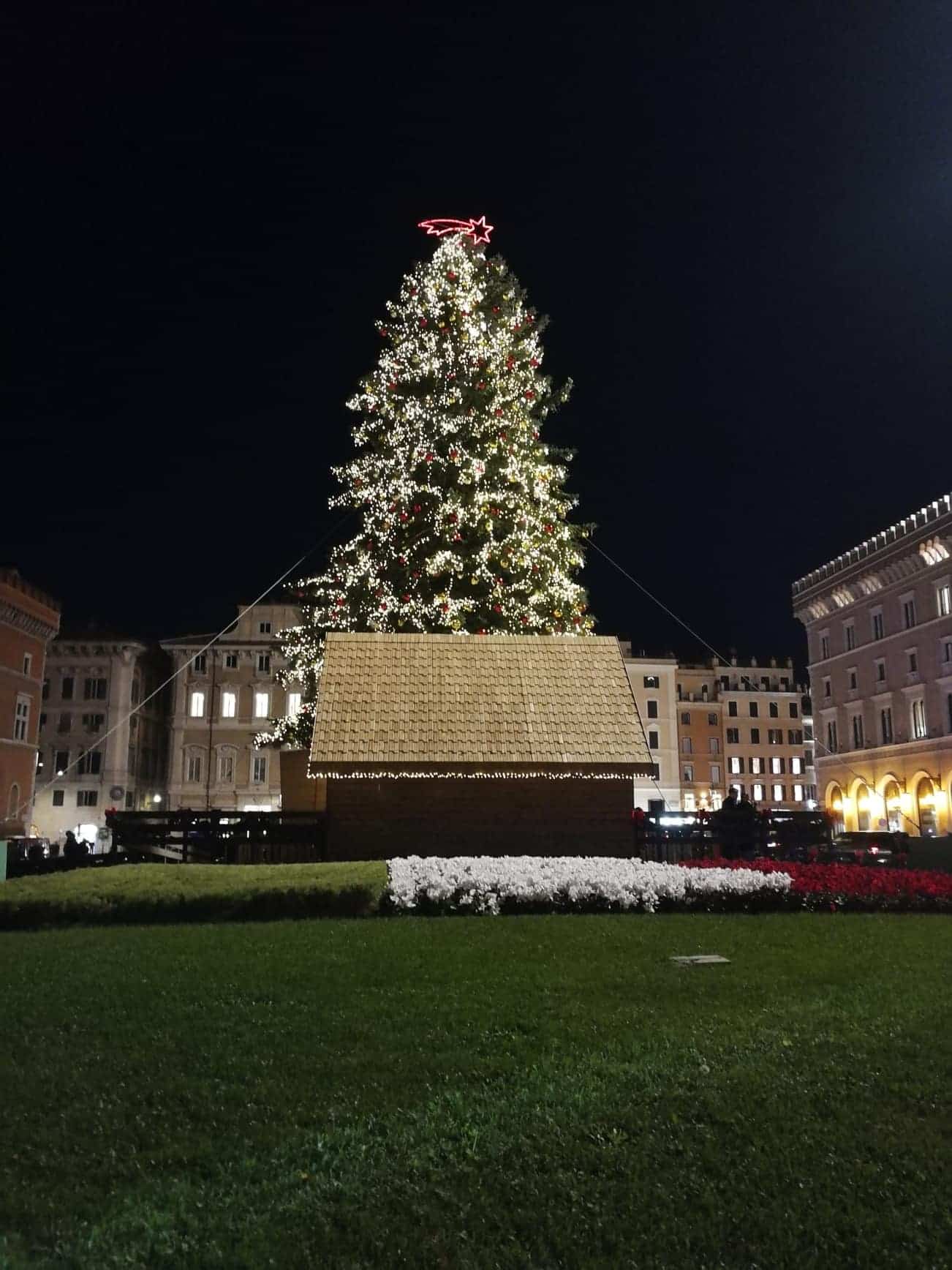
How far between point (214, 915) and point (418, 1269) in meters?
10.1

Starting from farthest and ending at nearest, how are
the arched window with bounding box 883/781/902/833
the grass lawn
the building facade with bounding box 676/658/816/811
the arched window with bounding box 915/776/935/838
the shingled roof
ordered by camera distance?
the building facade with bounding box 676/658/816/811 < the arched window with bounding box 883/781/902/833 < the arched window with bounding box 915/776/935/838 < the shingled roof < the grass lawn

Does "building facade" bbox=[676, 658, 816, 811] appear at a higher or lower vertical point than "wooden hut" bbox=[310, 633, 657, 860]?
higher

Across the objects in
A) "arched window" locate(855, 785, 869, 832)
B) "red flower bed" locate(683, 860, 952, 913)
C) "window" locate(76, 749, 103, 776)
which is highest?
"window" locate(76, 749, 103, 776)

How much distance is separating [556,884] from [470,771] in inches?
156

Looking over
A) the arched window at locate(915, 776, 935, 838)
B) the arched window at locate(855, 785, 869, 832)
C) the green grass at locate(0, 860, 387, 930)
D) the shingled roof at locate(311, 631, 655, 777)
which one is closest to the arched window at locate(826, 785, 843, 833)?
the arched window at locate(855, 785, 869, 832)

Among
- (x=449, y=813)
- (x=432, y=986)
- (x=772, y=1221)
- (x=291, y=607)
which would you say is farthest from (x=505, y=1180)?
(x=291, y=607)

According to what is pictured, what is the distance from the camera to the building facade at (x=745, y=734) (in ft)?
339

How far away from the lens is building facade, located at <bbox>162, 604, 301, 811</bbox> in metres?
76.8

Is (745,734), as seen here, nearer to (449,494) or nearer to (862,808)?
(862,808)

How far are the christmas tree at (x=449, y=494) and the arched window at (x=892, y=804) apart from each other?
4705 centimetres

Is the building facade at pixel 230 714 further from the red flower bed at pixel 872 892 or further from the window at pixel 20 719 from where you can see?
the red flower bed at pixel 872 892

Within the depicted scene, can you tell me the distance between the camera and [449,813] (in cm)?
1859

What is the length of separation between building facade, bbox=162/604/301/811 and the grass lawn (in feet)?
223

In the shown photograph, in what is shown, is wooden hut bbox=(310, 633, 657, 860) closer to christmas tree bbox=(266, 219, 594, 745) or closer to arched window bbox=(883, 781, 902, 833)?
christmas tree bbox=(266, 219, 594, 745)
